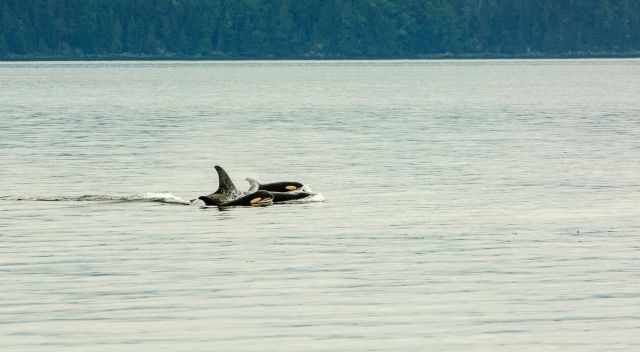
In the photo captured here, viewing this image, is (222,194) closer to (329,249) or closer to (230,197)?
(230,197)

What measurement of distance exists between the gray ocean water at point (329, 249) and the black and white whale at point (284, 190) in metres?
0.74

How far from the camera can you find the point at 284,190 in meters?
45.9

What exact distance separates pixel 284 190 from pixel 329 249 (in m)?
11.4

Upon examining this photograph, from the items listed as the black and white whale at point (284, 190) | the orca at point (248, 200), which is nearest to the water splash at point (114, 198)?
the orca at point (248, 200)

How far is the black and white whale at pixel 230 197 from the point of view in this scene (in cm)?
4422

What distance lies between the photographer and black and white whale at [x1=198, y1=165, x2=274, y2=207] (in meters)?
44.2

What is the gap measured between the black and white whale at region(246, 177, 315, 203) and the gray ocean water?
0.74 meters

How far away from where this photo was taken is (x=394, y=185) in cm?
5072

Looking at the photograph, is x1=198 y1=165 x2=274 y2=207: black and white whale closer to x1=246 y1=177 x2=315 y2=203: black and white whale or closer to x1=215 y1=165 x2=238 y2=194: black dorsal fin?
x1=215 y1=165 x2=238 y2=194: black dorsal fin

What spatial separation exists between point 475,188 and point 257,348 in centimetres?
2623

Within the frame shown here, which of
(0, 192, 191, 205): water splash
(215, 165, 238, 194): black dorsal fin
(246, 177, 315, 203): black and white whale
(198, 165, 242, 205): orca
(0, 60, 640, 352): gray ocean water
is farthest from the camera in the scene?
(0, 192, 191, 205): water splash

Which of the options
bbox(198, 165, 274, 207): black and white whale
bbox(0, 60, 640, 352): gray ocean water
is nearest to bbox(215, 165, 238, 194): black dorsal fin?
bbox(198, 165, 274, 207): black and white whale

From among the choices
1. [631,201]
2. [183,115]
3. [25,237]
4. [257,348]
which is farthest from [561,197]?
[183,115]

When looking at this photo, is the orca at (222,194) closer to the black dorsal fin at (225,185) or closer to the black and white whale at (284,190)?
the black dorsal fin at (225,185)
